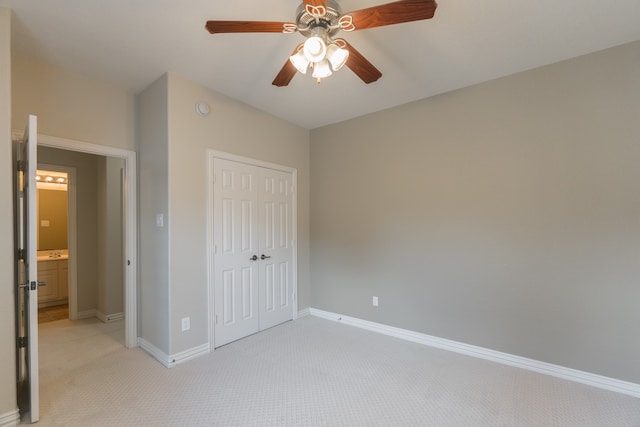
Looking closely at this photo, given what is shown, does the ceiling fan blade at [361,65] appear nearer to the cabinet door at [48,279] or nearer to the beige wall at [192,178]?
the beige wall at [192,178]

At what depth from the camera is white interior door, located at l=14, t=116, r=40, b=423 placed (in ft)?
6.13

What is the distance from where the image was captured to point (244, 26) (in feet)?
5.19

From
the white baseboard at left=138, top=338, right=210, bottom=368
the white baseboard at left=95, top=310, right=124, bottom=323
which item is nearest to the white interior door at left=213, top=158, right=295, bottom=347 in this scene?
the white baseboard at left=138, top=338, right=210, bottom=368

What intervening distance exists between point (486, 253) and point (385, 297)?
1.20 metres

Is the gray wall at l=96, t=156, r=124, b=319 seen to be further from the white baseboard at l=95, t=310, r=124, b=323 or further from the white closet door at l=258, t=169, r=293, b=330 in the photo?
the white closet door at l=258, t=169, r=293, b=330

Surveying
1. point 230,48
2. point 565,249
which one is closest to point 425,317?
point 565,249

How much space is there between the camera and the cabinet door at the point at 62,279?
459cm

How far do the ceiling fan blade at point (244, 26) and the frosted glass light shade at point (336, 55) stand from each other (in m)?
0.29

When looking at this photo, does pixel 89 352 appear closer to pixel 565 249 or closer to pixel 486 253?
pixel 486 253

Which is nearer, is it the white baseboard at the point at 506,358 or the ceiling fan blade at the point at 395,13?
the ceiling fan blade at the point at 395,13

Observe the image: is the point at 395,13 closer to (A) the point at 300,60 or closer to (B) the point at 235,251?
(A) the point at 300,60

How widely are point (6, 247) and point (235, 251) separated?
1.77m

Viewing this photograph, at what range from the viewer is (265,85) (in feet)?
9.58

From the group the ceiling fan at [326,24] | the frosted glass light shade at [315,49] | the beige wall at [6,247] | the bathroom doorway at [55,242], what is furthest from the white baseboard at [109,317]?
the frosted glass light shade at [315,49]
